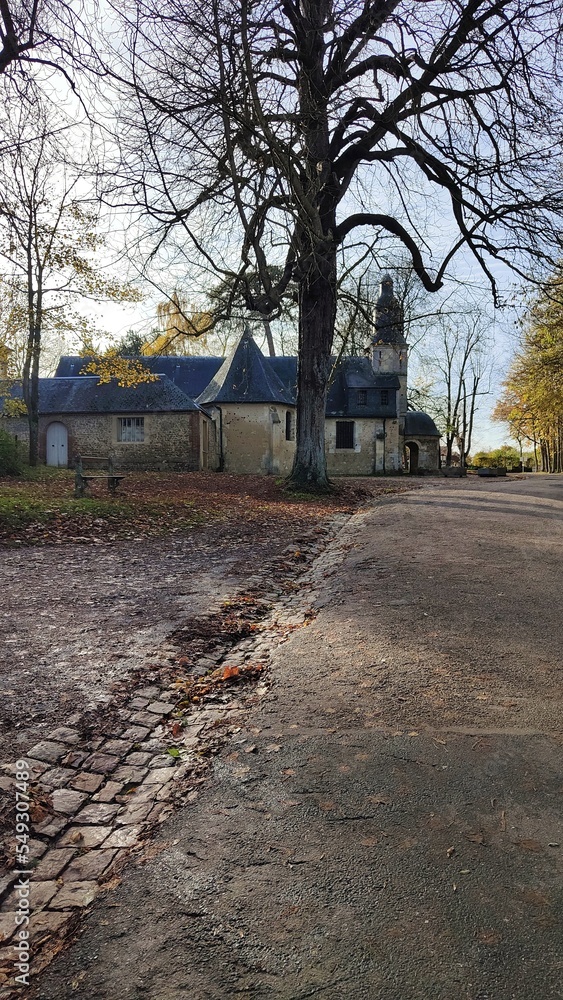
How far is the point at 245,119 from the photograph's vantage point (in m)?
8.34

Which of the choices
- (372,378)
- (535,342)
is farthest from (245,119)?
(372,378)

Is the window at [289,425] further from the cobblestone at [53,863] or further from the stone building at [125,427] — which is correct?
the cobblestone at [53,863]

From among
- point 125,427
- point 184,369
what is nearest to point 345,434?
point 184,369

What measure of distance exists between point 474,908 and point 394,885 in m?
0.24

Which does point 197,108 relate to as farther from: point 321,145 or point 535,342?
point 535,342

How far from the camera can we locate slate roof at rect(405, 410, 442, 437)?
41219mm

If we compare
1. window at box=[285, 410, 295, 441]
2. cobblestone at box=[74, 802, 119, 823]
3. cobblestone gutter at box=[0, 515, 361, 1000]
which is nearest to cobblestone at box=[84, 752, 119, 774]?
cobblestone gutter at box=[0, 515, 361, 1000]

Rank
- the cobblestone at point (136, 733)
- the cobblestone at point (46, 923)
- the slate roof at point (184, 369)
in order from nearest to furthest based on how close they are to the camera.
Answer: the cobblestone at point (46, 923) → the cobblestone at point (136, 733) → the slate roof at point (184, 369)

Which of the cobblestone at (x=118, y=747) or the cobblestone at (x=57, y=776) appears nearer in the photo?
the cobblestone at (x=57, y=776)

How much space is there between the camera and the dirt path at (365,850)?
5.38 ft

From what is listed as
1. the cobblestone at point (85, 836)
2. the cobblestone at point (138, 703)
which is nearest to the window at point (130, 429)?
the cobblestone at point (138, 703)

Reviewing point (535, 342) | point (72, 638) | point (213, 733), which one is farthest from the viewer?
point (535, 342)

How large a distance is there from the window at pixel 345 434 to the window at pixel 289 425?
15.0 feet

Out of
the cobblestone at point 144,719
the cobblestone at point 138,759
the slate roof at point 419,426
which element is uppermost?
the slate roof at point 419,426
